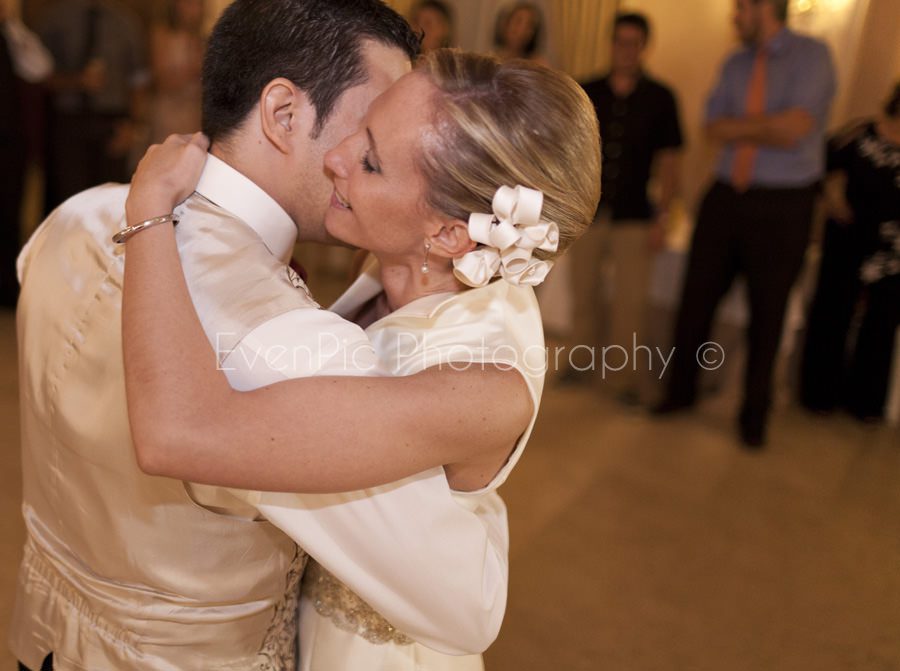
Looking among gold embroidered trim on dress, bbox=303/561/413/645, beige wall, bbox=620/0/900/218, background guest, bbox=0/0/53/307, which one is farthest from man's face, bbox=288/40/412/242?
beige wall, bbox=620/0/900/218

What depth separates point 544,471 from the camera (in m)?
3.65

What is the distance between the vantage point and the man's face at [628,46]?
4207mm

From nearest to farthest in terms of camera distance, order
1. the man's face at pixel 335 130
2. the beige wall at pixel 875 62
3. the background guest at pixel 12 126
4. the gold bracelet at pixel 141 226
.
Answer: the gold bracelet at pixel 141 226, the man's face at pixel 335 130, the background guest at pixel 12 126, the beige wall at pixel 875 62

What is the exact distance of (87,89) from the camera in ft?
16.5

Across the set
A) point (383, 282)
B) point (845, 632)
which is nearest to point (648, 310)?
point (845, 632)

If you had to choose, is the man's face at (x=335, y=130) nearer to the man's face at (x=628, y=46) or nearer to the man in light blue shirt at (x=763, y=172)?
the man in light blue shirt at (x=763, y=172)

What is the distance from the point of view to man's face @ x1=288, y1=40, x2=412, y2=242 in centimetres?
121

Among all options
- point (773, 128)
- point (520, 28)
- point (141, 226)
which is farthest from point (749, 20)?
point (141, 226)

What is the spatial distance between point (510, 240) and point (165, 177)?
1.44 feet

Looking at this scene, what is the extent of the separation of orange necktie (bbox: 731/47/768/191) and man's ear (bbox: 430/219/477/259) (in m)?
3.14

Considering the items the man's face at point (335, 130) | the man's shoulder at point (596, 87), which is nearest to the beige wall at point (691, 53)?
the man's shoulder at point (596, 87)

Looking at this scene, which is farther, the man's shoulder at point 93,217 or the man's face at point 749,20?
the man's face at point 749,20

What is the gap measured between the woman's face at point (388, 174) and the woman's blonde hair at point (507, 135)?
2 centimetres

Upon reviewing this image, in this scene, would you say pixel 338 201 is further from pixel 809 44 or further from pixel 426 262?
pixel 809 44
